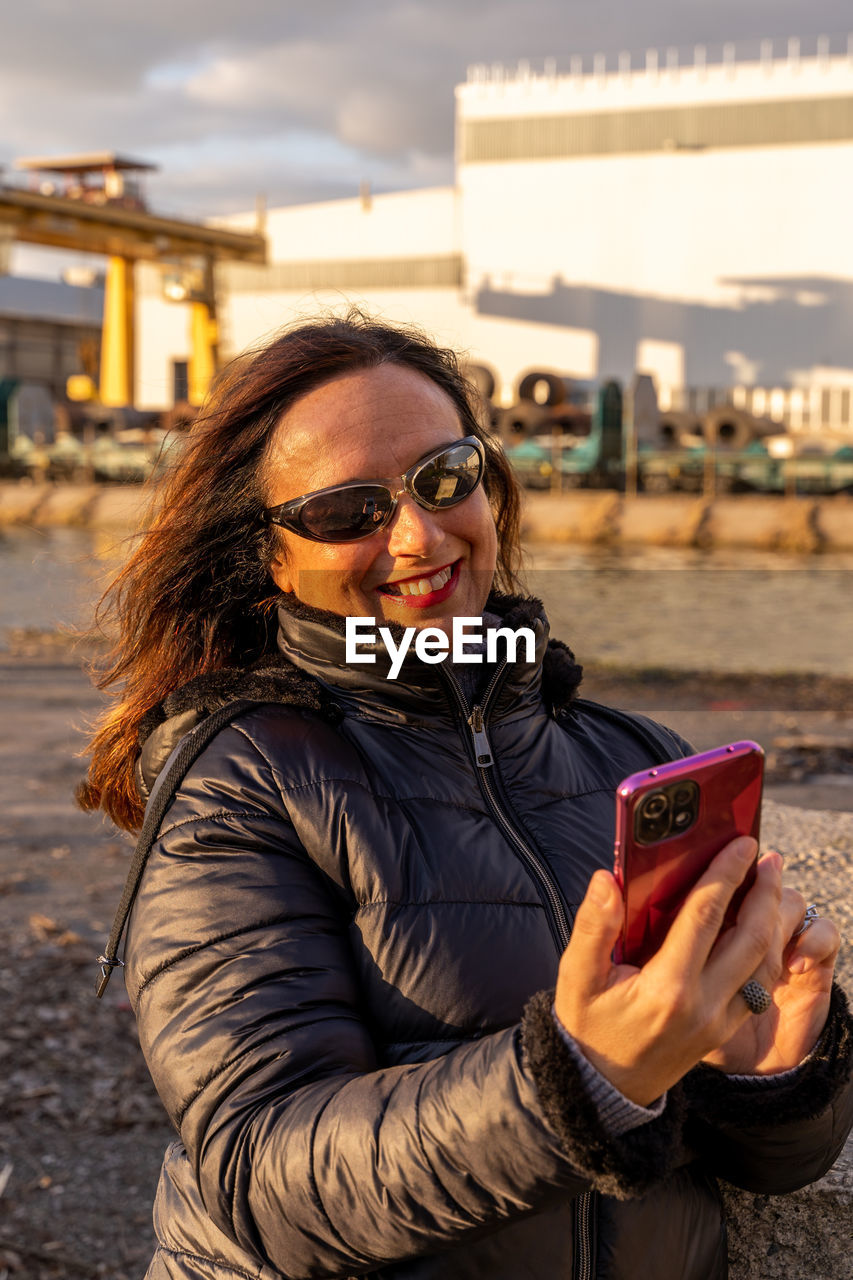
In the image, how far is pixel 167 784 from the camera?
1534 mm

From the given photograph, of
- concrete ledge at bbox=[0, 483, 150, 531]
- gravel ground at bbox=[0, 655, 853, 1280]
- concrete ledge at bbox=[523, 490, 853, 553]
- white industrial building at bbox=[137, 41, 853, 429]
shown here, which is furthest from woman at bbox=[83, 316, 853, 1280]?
white industrial building at bbox=[137, 41, 853, 429]

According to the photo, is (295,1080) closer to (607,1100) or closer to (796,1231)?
(607,1100)

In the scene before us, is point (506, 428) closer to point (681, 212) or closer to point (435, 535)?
point (681, 212)

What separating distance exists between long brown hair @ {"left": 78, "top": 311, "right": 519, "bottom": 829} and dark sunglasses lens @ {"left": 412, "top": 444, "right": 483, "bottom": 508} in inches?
6.1

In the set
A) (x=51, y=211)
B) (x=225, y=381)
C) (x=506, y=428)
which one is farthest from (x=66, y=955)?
(x=51, y=211)

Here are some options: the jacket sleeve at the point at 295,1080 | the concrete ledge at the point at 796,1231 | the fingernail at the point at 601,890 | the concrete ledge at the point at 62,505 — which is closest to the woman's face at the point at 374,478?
the jacket sleeve at the point at 295,1080

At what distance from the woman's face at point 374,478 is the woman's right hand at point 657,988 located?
0.74 m

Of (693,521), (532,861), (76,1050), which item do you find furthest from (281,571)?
(693,521)

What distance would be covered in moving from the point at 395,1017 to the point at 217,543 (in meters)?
0.75

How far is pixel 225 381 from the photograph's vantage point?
6.31ft

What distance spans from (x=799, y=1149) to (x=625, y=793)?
71cm

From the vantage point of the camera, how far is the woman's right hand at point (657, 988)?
1.06 metres

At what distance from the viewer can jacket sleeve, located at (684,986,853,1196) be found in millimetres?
1473

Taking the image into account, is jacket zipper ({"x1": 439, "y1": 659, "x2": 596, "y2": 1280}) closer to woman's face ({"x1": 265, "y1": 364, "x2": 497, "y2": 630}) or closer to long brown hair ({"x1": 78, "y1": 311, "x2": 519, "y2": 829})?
woman's face ({"x1": 265, "y1": 364, "x2": 497, "y2": 630})
